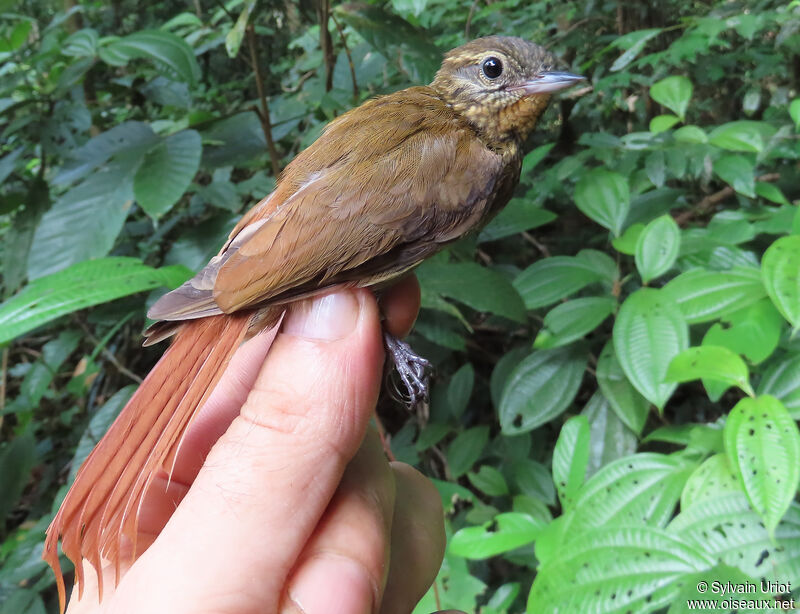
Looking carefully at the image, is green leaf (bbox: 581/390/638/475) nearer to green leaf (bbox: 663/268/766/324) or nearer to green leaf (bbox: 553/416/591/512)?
green leaf (bbox: 553/416/591/512)

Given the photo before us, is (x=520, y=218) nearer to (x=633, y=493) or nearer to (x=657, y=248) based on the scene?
(x=657, y=248)

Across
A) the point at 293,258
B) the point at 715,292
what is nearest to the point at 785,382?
the point at 715,292

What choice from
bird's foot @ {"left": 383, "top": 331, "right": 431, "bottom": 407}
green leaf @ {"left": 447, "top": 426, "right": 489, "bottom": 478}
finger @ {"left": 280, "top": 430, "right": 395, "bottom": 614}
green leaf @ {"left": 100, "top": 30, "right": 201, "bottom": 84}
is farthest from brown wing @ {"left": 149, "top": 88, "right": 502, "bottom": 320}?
green leaf @ {"left": 447, "top": 426, "right": 489, "bottom": 478}

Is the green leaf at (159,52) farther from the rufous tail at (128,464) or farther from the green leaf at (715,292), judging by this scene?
the green leaf at (715,292)

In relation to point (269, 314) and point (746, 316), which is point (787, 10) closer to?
point (746, 316)

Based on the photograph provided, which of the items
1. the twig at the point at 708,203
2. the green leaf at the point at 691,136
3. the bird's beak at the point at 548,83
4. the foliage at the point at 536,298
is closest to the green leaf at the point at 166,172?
the foliage at the point at 536,298

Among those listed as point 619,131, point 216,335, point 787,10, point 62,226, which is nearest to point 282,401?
point 216,335
